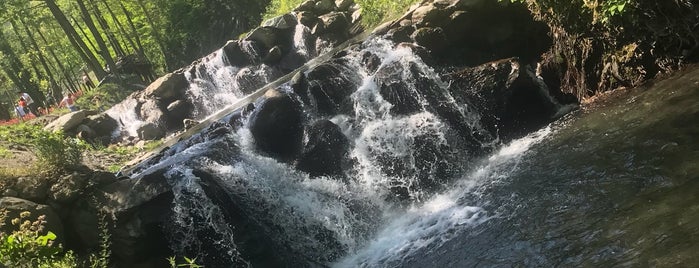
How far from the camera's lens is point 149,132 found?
21609 mm

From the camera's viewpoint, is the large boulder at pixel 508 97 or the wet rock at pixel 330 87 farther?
the wet rock at pixel 330 87

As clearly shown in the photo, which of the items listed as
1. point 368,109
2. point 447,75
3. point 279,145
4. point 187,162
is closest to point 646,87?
point 447,75

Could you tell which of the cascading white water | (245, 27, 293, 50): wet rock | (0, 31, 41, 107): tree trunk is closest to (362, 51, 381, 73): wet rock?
(245, 27, 293, 50): wet rock

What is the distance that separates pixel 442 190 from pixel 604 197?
408 cm

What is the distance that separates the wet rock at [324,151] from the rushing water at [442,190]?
25cm

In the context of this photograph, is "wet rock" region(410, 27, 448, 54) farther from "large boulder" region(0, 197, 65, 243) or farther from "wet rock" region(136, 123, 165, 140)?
"wet rock" region(136, 123, 165, 140)

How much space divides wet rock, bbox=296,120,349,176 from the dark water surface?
372 cm

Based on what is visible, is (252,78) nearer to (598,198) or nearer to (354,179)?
(354,179)

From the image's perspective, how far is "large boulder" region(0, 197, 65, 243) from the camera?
8820 mm

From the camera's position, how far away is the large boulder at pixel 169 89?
80.3 ft

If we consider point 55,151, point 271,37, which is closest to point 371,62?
point 55,151

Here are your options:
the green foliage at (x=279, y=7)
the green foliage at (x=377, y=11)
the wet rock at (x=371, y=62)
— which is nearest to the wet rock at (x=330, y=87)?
the wet rock at (x=371, y=62)

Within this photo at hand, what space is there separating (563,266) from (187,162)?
28.0 feet

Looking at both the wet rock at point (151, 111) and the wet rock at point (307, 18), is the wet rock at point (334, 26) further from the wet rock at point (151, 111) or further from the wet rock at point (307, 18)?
the wet rock at point (151, 111)
